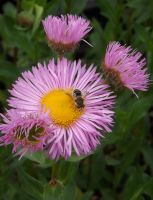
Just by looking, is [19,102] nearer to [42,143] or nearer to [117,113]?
[42,143]

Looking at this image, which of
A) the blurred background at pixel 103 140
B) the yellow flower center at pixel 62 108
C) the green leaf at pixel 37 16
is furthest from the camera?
the green leaf at pixel 37 16

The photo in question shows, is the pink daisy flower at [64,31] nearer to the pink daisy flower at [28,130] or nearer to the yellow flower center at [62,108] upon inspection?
the yellow flower center at [62,108]

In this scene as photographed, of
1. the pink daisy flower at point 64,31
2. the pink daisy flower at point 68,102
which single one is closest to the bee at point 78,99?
the pink daisy flower at point 68,102

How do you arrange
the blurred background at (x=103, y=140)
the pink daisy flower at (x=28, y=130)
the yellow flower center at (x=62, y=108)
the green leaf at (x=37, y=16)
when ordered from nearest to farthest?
the pink daisy flower at (x=28, y=130) < the yellow flower center at (x=62, y=108) < the blurred background at (x=103, y=140) < the green leaf at (x=37, y=16)

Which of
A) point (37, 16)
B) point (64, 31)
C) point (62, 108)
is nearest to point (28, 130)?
point (62, 108)

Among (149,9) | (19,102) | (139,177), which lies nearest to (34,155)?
(19,102)

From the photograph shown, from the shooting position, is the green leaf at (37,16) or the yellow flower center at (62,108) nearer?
the yellow flower center at (62,108)

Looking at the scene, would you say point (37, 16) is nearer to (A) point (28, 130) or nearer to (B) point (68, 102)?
(B) point (68, 102)
